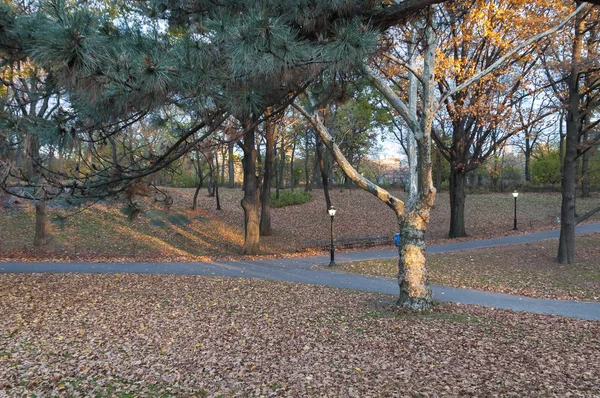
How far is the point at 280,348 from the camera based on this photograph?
558cm

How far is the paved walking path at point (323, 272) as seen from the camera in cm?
816

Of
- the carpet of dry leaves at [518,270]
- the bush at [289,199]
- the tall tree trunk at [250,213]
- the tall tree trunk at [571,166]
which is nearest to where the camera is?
the carpet of dry leaves at [518,270]

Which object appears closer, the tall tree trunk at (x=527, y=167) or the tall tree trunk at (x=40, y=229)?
the tall tree trunk at (x=40, y=229)

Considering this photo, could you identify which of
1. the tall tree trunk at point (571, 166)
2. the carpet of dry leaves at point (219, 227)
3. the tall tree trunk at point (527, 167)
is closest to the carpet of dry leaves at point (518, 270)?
the tall tree trunk at point (571, 166)

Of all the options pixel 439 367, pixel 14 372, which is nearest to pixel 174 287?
pixel 14 372

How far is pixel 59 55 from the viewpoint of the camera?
383cm

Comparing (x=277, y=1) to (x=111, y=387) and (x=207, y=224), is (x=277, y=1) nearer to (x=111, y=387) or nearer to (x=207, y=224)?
(x=111, y=387)

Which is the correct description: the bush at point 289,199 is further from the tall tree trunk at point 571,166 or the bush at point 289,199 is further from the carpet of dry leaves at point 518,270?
the tall tree trunk at point 571,166

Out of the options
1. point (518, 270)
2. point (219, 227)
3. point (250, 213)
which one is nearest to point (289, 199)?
point (219, 227)

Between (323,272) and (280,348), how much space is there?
676 cm

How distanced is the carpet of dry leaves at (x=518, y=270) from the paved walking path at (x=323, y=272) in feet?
2.38

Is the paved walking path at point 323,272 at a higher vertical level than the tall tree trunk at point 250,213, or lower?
lower

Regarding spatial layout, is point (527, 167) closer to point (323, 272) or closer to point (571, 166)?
point (571, 166)

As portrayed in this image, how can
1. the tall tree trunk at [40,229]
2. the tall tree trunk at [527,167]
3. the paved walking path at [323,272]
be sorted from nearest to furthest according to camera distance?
the paved walking path at [323,272] < the tall tree trunk at [40,229] < the tall tree trunk at [527,167]
